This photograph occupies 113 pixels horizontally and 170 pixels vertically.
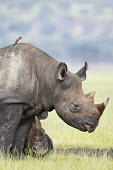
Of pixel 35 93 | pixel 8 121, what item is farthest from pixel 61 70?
pixel 8 121

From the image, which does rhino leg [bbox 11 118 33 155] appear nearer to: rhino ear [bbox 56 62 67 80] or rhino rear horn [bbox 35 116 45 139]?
rhino rear horn [bbox 35 116 45 139]

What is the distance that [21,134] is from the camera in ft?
30.5

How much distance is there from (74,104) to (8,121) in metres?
1.17

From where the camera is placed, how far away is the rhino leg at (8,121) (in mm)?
8578

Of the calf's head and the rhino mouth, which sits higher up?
the rhino mouth

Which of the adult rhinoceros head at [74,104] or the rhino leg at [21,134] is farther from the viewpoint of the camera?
the rhino leg at [21,134]

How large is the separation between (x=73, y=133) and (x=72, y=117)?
4950 mm

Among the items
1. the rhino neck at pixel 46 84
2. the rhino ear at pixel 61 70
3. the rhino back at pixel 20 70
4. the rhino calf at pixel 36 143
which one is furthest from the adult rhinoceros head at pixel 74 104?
the rhino calf at pixel 36 143

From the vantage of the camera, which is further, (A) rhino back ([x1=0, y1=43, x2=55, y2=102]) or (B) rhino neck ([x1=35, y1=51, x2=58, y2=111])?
(B) rhino neck ([x1=35, y1=51, x2=58, y2=111])

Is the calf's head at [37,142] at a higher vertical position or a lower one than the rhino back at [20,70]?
lower

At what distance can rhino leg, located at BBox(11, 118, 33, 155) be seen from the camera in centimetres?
927

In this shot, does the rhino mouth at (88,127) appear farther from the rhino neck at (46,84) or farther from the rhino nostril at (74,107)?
the rhino neck at (46,84)

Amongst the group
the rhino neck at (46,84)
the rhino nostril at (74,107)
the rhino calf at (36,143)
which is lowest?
the rhino calf at (36,143)

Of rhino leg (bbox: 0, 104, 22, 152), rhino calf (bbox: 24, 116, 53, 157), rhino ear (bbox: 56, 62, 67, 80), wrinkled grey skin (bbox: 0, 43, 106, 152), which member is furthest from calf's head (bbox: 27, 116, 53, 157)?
rhino ear (bbox: 56, 62, 67, 80)
